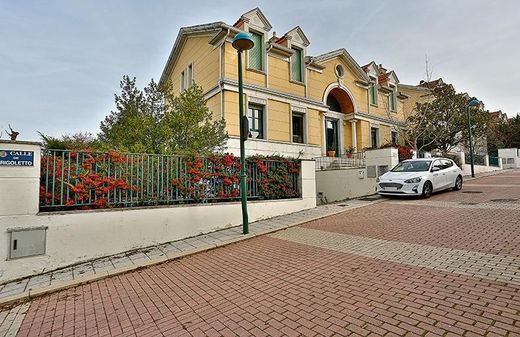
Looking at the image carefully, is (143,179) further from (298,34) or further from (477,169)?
(477,169)

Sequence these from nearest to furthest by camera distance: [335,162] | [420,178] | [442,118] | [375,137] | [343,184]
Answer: [420,178] → [343,184] → [335,162] → [442,118] → [375,137]

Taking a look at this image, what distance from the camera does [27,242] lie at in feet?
18.1

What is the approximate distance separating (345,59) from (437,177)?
12.2 m

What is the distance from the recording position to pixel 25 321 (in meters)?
3.88

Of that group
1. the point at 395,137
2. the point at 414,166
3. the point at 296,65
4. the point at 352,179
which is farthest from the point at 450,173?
the point at 395,137

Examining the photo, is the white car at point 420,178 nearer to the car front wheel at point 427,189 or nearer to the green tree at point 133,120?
the car front wheel at point 427,189

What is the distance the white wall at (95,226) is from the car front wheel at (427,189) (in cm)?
747

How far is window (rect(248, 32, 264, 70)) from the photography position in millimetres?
15762

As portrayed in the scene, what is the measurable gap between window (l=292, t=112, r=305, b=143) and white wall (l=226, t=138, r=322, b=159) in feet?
1.92

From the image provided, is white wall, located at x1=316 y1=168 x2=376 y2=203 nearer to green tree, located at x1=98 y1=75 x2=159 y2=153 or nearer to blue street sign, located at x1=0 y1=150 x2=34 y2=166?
green tree, located at x1=98 y1=75 x2=159 y2=153

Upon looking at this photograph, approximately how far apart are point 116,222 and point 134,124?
143 inches

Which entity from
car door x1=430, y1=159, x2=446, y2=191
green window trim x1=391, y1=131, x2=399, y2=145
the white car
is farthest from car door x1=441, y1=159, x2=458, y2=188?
green window trim x1=391, y1=131, x2=399, y2=145

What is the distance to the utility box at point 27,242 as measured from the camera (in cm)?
539

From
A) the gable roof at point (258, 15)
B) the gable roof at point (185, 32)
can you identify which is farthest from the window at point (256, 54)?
the gable roof at point (185, 32)
